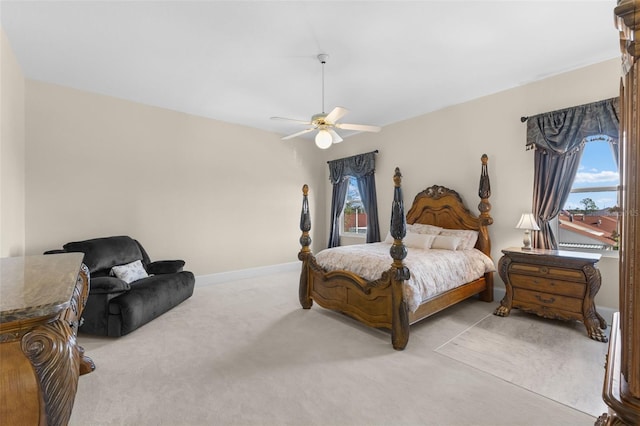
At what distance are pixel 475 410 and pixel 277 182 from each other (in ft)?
15.7

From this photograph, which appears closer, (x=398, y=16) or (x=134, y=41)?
(x=398, y=16)

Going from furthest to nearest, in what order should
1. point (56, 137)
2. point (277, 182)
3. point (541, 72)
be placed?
point (277, 182), point (56, 137), point (541, 72)

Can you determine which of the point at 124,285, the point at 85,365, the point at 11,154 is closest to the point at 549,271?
the point at 85,365

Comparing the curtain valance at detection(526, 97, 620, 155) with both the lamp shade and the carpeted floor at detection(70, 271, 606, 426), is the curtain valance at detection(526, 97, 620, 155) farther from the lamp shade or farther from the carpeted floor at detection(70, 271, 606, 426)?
the carpeted floor at detection(70, 271, 606, 426)

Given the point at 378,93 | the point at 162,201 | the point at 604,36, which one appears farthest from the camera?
the point at 162,201

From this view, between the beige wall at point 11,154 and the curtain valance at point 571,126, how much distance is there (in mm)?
5545

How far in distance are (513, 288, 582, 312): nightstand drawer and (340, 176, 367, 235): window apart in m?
3.13

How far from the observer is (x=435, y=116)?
4.61 metres

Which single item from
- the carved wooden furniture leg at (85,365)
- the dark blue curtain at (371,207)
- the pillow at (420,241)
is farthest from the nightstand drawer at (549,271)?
the carved wooden furniture leg at (85,365)

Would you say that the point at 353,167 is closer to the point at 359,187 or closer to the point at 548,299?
the point at 359,187

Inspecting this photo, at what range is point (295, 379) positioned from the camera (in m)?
2.15

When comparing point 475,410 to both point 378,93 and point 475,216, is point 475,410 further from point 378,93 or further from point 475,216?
point 378,93

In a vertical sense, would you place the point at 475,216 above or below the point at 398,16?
below

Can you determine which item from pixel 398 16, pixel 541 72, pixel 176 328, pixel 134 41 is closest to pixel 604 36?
pixel 541 72
